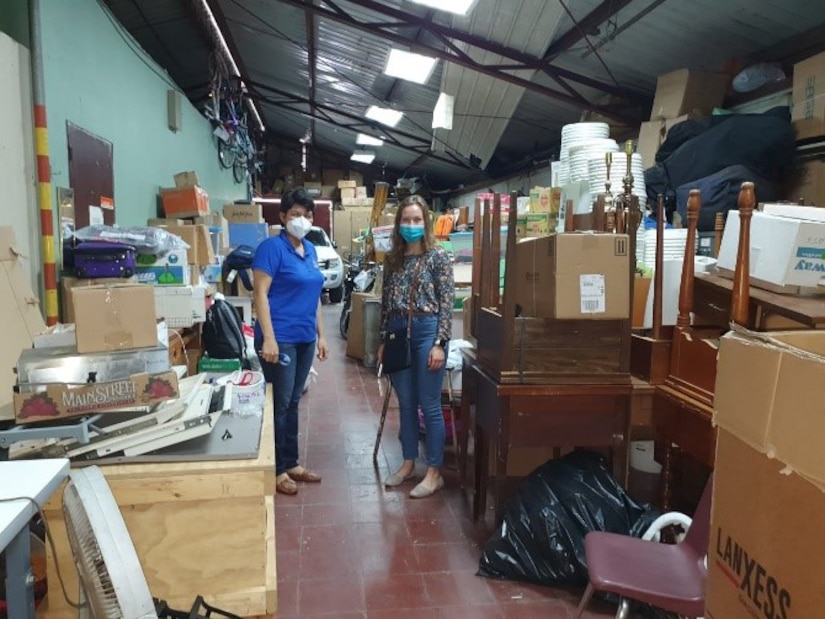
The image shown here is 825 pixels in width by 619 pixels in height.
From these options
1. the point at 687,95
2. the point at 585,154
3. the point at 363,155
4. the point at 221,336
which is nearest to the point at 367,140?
the point at 363,155

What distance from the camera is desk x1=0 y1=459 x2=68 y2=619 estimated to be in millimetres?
1057

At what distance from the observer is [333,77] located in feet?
26.1

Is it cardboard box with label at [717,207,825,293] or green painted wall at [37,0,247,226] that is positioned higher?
green painted wall at [37,0,247,226]

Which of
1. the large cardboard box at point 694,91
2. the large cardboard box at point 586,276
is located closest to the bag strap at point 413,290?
the large cardboard box at point 586,276

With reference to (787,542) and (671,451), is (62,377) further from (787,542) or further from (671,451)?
(671,451)

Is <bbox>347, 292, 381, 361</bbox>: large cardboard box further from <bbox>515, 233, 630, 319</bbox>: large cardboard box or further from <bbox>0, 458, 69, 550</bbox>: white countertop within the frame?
<bbox>0, 458, 69, 550</bbox>: white countertop

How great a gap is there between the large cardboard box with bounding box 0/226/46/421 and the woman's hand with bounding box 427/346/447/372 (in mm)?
1609

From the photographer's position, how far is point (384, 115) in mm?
9078

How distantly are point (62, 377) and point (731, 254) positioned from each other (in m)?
2.10

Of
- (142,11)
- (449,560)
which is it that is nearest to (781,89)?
(449,560)

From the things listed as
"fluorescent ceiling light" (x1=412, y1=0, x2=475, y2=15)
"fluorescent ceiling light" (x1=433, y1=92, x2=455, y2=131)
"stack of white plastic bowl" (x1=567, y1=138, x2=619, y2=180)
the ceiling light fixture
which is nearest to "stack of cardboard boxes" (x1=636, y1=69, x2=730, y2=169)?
"stack of white plastic bowl" (x1=567, y1=138, x2=619, y2=180)

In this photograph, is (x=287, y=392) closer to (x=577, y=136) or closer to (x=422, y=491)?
(x=422, y=491)

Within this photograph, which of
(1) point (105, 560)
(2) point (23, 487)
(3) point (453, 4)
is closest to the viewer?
(1) point (105, 560)

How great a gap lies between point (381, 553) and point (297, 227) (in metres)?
1.51
